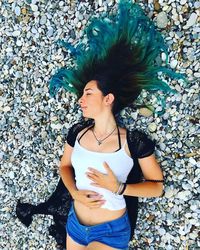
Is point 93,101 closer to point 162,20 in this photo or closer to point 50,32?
point 162,20

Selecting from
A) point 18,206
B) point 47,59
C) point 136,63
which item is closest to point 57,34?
point 47,59

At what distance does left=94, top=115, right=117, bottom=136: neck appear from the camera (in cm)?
269

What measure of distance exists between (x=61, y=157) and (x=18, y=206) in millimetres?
556

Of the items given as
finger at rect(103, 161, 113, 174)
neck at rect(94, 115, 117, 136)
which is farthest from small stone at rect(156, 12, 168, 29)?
finger at rect(103, 161, 113, 174)

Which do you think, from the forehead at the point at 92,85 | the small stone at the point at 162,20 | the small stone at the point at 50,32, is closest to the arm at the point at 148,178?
the forehead at the point at 92,85

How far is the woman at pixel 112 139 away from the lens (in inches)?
104

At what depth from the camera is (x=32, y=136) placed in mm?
3287

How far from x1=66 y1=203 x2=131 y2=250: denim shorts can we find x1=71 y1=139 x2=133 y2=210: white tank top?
0.10 meters

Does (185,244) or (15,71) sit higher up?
(15,71)

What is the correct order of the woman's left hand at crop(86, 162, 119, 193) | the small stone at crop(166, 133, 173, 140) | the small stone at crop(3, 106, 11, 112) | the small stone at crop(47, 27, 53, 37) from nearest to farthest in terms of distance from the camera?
1. the woman's left hand at crop(86, 162, 119, 193)
2. the small stone at crop(166, 133, 173, 140)
3. the small stone at crop(47, 27, 53, 37)
4. the small stone at crop(3, 106, 11, 112)

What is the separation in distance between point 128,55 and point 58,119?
0.70 meters

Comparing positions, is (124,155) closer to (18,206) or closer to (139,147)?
(139,147)

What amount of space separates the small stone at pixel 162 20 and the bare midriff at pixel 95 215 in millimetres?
1095

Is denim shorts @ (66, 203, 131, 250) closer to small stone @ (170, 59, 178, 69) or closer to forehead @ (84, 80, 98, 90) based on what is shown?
forehead @ (84, 80, 98, 90)
